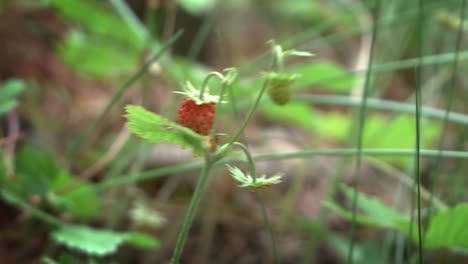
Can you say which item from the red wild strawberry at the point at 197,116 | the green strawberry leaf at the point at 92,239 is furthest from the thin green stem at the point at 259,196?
the green strawberry leaf at the point at 92,239

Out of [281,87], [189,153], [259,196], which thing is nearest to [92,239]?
[259,196]

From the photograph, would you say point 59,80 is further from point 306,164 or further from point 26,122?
point 306,164

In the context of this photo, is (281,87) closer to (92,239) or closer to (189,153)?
(92,239)

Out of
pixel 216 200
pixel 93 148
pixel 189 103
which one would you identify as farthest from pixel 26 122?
pixel 189 103

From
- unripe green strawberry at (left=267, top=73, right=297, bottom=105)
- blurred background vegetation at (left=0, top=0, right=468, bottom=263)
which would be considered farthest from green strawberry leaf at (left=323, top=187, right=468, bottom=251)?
unripe green strawberry at (left=267, top=73, right=297, bottom=105)

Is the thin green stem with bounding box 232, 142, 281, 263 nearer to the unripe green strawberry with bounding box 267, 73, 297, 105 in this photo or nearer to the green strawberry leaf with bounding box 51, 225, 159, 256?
the unripe green strawberry with bounding box 267, 73, 297, 105

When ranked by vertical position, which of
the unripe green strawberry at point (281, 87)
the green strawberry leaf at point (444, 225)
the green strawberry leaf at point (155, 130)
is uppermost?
the unripe green strawberry at point (281, 87)

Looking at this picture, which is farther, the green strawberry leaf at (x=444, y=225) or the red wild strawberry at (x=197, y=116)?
the green strawberry leaf at (x=444, y=225)

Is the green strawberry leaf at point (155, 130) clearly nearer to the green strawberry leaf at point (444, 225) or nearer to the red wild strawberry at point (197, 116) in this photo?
the red wild strawberry at point (197, 116)

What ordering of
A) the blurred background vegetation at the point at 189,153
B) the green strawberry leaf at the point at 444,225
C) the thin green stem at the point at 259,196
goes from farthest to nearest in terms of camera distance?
the blurred background vegetation at the point at 189,153
the green strawberry leaf at the point at 444,225
the thin green stem at the point at 259,196

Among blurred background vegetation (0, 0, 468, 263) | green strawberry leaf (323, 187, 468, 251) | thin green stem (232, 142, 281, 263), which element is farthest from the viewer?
blurred background vegetation (0, 0, 468, 263)
